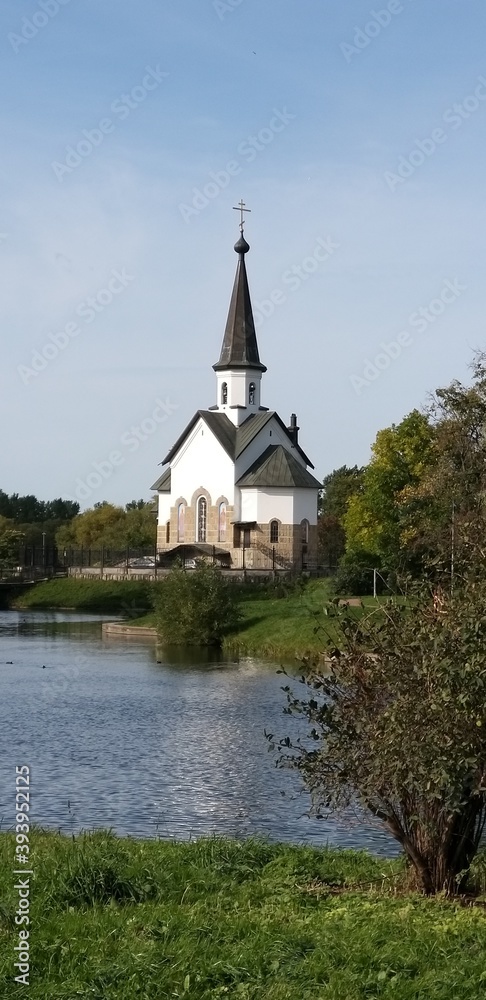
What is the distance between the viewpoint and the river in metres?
14.8

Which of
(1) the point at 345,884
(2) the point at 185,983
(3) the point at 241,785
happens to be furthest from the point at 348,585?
(2) the point at 185,983

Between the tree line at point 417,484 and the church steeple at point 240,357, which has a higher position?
the church steeple at point 240,357

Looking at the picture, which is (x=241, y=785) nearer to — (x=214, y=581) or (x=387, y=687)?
(x=387, y=687)

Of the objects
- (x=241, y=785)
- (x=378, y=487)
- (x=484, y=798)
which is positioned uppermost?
(x=378, y=487)

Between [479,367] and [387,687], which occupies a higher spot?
[479,367]

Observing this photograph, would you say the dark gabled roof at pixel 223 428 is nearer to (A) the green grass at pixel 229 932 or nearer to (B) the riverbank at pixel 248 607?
(B) the riverbank at pixel 248 607

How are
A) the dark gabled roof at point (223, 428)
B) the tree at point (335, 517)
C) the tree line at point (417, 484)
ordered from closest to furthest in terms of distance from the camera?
the tree line at point (417, 484), the dark gabled roof at point (223, 428), the tree at point (335, 517)

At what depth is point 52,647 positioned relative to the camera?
142 ft

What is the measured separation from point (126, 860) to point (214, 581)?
3404 centimetres

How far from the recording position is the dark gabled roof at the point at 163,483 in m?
79.0

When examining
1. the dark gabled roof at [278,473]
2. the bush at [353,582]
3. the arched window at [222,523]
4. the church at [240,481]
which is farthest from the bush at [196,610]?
the arched window at [222,523]

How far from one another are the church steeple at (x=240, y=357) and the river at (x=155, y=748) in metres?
38.3

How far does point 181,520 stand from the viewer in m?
77.1

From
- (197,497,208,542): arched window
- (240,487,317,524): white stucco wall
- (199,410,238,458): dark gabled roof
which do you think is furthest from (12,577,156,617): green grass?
(199,410,238,458): dark gabled roof
